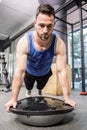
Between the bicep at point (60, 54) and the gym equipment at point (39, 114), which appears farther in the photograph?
the bicep at point (60, 54)

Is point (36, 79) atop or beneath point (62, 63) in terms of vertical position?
beneath

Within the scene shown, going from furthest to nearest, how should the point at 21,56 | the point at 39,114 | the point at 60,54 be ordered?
the point at 60,54 < the point at 21,56 < the point at 39,114

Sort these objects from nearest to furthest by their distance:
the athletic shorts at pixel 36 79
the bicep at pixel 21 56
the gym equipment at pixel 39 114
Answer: the gym equipment at pixel 39 114, the bicep at pixel 21 56, the athletic shorts at pixel 36 79

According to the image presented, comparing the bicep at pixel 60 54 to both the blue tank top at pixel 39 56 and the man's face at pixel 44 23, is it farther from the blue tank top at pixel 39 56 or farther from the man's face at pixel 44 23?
the man's face at pixel 44 23

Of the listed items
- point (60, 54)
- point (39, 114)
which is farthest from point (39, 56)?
point (39, 114)

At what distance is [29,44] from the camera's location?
1.42 meters

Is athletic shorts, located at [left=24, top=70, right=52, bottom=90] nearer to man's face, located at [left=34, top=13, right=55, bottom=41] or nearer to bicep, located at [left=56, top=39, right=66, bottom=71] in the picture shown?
bicep, located at [left=56, top=39, right=66, bottom=71]

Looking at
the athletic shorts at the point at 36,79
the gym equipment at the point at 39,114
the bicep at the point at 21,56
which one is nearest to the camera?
the gym equipment at the point at 39,114

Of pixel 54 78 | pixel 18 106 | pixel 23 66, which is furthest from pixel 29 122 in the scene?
pixel 54 78

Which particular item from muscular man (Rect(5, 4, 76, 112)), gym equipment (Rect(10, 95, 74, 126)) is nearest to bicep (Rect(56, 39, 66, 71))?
muscular man (Rect(5, 4, 76, 112))

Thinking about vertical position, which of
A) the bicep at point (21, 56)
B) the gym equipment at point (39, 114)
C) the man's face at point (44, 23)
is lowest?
the gym equipment at point (39, 114)

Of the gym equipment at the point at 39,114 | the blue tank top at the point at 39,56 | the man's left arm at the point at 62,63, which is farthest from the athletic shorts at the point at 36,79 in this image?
the gym equipment at the point at 39,114

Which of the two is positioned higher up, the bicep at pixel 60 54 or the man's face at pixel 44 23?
the man's face at pixel 44 23

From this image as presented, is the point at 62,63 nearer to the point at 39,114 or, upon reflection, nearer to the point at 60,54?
the point at 60,54
